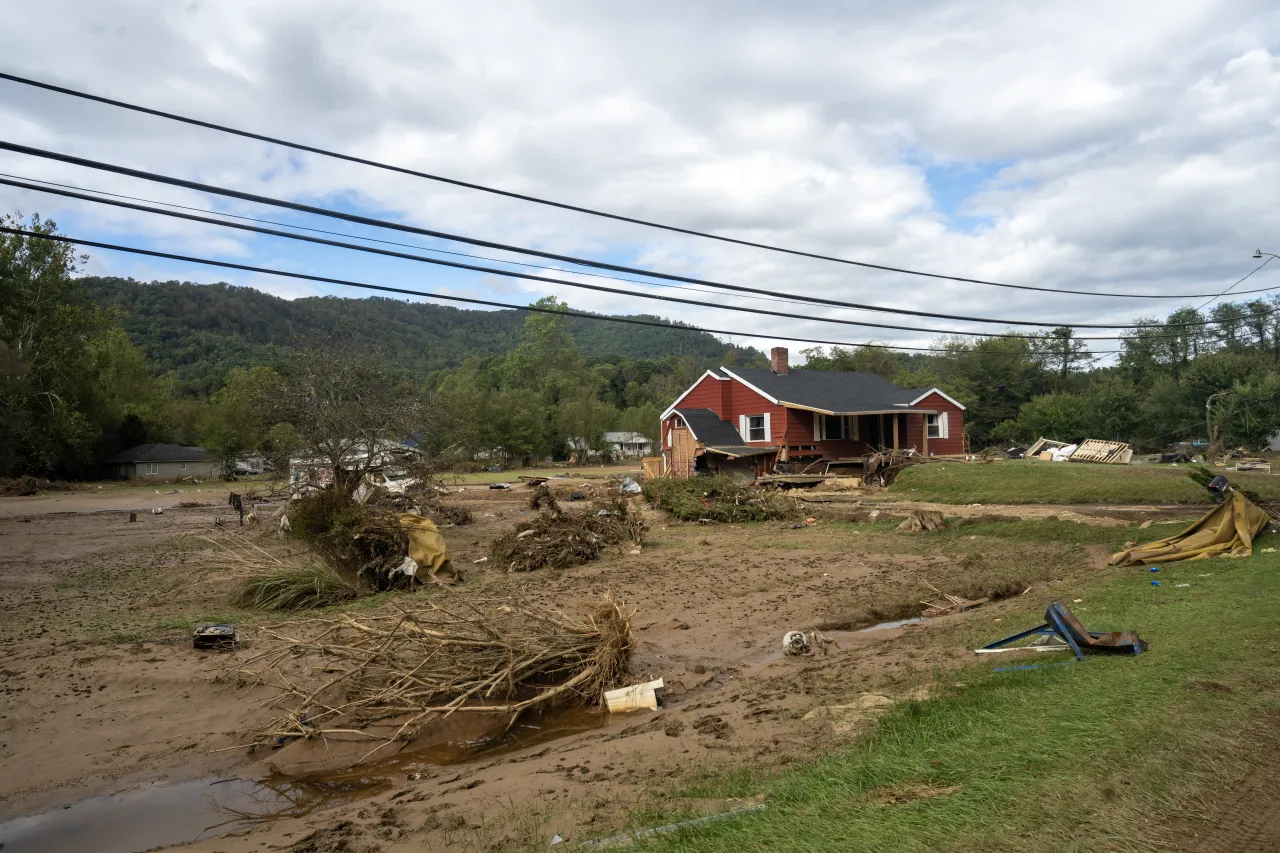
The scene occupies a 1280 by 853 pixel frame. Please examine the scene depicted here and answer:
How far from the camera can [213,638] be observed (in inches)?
398

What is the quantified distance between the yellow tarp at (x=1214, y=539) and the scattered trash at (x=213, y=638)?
13221mm

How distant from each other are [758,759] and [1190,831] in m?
2.69

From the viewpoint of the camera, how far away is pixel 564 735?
25.1ft

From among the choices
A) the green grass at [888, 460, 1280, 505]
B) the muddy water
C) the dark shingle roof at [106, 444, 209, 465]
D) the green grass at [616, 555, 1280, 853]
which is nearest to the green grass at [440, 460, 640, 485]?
the green grass at [888, 460, 1280, 505]

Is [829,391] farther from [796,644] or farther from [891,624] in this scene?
[796,644]

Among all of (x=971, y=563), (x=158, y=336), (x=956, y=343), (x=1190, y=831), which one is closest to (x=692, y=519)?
(x=971, y=563)

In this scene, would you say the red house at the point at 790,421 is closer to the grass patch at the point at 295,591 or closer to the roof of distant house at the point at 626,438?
the grass patch at the point at 295,591

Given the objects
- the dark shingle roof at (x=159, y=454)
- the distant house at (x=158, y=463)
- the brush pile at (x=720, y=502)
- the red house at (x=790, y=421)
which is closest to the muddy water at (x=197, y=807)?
the brush pile at (x=720, y=502)

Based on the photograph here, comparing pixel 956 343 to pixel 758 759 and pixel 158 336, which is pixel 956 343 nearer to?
pixel 758 759

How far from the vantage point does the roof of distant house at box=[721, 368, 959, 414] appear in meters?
35.6

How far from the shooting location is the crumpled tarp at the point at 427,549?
48.1ft

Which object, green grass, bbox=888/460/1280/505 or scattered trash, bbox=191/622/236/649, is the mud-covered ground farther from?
green grass, bbox=888/460/1280/505

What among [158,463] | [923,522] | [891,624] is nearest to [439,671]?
[891,624]

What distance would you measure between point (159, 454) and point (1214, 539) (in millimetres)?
68458
